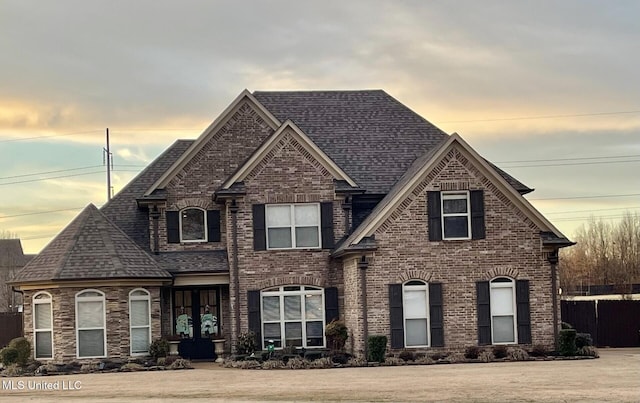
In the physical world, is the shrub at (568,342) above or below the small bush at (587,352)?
above

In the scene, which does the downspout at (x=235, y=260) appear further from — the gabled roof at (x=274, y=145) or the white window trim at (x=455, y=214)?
the white window trim at (x=455, y=214)

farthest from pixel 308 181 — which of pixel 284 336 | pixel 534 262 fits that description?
pixel 534 262

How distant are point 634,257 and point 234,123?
6047 cm

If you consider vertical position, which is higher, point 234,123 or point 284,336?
point 234,123

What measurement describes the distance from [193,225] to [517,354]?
1232 centimetres

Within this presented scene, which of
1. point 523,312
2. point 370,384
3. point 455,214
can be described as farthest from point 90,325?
point 523,312

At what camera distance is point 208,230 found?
3678cm

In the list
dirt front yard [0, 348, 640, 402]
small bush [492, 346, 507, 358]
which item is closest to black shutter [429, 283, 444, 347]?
small bush [492, 346, 507, 358]

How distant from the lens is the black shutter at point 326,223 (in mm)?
35250

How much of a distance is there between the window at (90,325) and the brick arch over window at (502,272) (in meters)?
12.3

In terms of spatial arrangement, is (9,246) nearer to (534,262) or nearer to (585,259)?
(585,259)

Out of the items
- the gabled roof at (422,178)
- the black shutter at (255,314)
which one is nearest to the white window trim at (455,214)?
the gabled roof at (422,178)

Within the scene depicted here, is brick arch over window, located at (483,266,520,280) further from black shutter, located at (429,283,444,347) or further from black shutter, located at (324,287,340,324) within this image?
black shutter, located at (324,287,340,324)

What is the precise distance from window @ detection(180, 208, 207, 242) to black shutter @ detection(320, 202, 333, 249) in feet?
14.6
